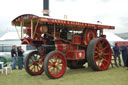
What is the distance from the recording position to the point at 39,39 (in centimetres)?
655

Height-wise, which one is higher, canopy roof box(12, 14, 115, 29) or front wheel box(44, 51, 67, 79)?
canopy roof box(12, 14, 115, 29)

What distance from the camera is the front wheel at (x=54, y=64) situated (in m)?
5.79

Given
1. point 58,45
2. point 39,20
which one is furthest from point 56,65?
point 39,20

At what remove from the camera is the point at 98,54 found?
7574 millimetres

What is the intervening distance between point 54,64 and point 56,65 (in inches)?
3.8

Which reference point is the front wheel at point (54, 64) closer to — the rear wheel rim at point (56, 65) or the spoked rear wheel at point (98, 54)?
the rear wheel rim at point (56, 65)

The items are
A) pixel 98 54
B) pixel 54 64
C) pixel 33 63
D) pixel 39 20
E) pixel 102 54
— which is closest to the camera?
pixel 39 20

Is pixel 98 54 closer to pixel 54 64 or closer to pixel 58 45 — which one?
pixel 58 45

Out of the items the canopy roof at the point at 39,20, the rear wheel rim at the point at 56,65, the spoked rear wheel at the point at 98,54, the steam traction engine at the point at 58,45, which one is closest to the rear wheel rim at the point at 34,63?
the steam traction engine at the point at 58,45

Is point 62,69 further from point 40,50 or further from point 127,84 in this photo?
point 127,84

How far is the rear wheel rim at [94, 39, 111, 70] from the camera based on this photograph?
7555 millimetres

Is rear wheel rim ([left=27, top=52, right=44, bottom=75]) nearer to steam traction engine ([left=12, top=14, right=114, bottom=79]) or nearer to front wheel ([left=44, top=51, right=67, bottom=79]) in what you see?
steam traction engine ([left=12, top=14, right=114, bottom=79])

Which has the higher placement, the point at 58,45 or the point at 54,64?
the point at 58,45

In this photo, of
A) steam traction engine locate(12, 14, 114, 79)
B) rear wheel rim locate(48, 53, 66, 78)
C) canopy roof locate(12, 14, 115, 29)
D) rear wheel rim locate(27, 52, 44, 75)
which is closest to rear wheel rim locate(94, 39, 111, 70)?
steam traction engine locate(12, 14, 114, 79)
